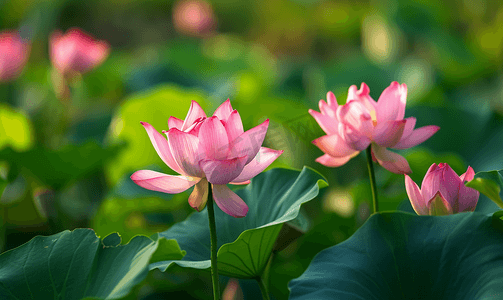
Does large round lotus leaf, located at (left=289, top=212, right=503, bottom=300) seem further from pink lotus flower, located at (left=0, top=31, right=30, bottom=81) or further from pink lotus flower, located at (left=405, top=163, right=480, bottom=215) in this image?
pink lotus flower, located at (left=0, top=31, right=30, bottom=81)

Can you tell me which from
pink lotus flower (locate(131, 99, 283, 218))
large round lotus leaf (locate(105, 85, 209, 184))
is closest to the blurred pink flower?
large round lotus leaf (locate(105, 85, 209, 184))

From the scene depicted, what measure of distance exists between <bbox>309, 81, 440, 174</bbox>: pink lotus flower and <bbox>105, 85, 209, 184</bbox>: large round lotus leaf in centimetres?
71

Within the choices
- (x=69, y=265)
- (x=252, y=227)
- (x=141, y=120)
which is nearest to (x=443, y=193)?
(x=252, y=227)

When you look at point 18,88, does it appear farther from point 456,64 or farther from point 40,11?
point 456,64

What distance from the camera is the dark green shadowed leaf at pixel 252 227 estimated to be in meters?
0.51

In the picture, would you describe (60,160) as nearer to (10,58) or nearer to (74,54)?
(74,54)

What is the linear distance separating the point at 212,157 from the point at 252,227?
185 millimetres

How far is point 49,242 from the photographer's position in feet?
1.72

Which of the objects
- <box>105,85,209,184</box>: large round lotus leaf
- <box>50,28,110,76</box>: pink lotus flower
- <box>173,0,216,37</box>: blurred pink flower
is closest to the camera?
<box>105,85,209,184</box>: large round lotus leaf

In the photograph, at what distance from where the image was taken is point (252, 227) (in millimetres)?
617

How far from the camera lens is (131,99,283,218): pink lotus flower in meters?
0.45

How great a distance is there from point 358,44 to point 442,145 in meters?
2.58

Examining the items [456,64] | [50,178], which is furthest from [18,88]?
[456,64]

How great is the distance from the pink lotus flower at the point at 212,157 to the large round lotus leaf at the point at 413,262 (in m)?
0.13
